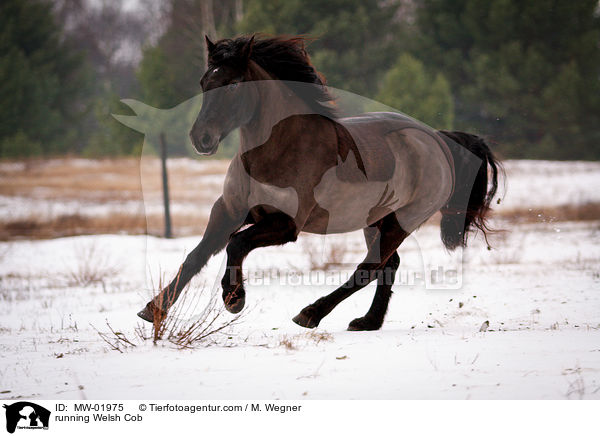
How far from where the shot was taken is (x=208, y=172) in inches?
619

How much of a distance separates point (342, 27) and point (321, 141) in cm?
1462

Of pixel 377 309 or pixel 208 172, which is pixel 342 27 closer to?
pixel 208 172

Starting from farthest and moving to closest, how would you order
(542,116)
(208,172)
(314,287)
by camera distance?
1. (542,116)
2. (208,172)
3. (314,287)

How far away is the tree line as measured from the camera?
1708cm

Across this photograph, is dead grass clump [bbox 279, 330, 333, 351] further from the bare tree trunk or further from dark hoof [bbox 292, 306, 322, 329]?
the bare tree trunk

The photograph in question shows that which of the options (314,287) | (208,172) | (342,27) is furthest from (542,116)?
(314,287)

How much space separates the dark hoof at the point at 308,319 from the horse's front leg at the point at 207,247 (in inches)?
28.3

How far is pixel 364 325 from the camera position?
4605 millimetres

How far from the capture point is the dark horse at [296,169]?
374 cm

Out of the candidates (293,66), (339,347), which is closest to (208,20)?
(293,66)

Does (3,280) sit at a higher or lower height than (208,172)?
lower

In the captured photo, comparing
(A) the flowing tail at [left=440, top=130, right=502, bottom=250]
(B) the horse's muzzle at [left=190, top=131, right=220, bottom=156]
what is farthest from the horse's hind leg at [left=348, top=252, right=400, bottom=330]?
(B) the horse's muzzle at [left=190, top=131, right=220, bottom=156]

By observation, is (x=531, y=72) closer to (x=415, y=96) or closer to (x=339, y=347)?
(x=415, y=96)

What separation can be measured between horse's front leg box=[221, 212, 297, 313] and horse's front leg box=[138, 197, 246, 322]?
0.22 meters
